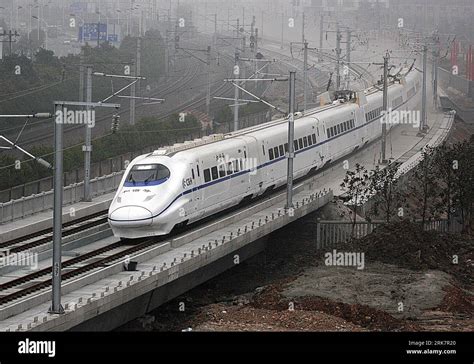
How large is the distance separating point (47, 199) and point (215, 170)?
6492mm

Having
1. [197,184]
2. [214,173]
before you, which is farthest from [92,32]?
[197,184]

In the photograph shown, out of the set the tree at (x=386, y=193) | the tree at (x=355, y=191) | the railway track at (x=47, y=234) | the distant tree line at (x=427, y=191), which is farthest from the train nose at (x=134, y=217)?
the tree at (x=386, y=193)

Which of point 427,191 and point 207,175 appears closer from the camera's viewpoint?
point 207,175

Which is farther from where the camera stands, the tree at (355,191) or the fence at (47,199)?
the tree at (355,191)

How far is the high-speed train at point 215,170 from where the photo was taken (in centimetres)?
3562

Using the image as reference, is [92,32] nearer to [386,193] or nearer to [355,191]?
[355,191]

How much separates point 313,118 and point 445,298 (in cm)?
1991

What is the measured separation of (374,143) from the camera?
66938 mm

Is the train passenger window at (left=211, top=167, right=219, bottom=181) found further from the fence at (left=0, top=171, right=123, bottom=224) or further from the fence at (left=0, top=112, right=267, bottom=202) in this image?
the fence at (left=0, top=112, right=267, bottom=202)

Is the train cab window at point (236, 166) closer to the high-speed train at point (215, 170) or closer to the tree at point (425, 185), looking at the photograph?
the high-speed train at point (215, 170)

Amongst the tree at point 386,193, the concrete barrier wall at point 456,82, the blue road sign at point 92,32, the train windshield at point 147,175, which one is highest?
the blue road sign at point 92,32

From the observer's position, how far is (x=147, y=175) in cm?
3662

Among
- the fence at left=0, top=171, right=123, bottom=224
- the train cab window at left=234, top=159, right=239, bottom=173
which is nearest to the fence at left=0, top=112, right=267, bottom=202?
the fence at left=0, top=171, right=123, bottom=224
